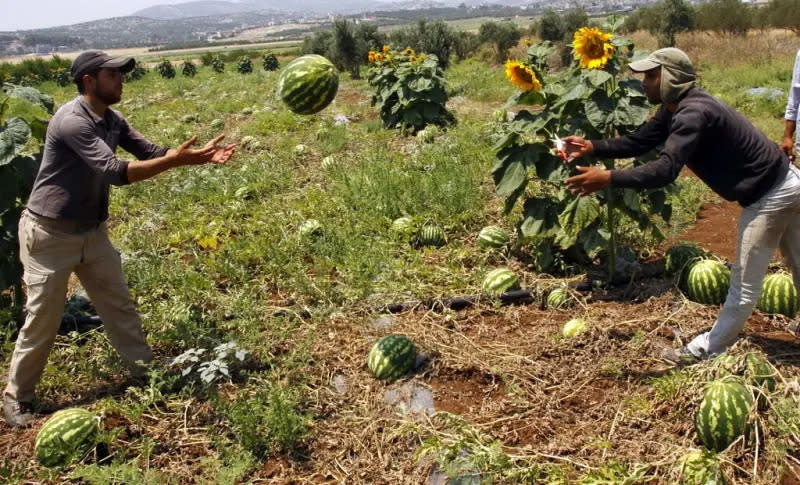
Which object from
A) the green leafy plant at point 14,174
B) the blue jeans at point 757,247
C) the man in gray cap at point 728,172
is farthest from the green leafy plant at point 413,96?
the blue jeans at point 757,247

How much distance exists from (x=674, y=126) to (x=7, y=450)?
4.09 metres

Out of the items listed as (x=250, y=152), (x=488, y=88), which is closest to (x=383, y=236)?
(x=250, y=152)

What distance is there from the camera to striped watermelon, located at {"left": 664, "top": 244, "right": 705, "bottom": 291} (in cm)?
445

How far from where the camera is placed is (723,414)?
290 centimetres

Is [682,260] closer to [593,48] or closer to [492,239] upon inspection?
[492,239]

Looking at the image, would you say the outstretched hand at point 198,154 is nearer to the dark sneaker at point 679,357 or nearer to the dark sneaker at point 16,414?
the dark sneaker at point 16,414

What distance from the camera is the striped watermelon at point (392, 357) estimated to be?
12.4 feet

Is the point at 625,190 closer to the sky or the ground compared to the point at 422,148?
closer to the sky

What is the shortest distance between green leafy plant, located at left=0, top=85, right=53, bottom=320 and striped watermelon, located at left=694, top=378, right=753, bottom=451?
14.7 feet

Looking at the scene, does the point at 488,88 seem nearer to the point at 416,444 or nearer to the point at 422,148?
the point at 422,148

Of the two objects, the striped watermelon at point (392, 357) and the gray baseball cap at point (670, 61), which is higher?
the gray baseball cap at point (670, 61)

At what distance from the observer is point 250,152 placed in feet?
33.0

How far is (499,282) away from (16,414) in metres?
3.29

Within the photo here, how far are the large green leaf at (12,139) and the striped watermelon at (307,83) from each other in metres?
1.92
